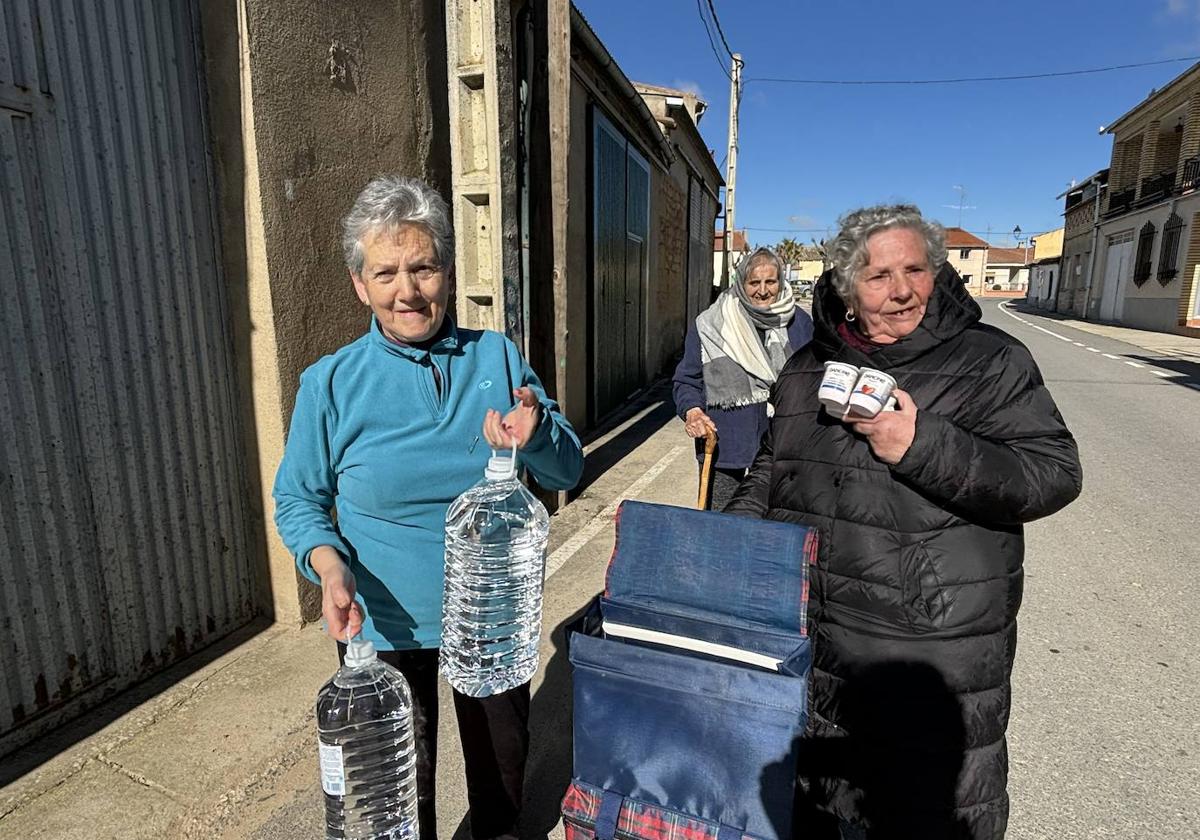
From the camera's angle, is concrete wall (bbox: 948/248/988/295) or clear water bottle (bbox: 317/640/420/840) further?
concrete wall (bbox: 948/248/988/295)

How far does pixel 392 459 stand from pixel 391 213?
1.99ft

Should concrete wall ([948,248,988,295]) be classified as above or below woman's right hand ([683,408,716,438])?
above

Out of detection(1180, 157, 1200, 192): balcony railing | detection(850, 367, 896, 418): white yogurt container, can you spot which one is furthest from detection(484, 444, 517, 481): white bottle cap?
detection(1180, 157, 1200, 192): balcony railing

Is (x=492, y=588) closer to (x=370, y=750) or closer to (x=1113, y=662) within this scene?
(x=370, y=750)

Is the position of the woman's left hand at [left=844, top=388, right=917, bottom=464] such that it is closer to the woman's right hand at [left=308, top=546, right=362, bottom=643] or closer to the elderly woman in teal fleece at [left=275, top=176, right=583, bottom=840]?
the elderly woman in teal fleece at [left=275, top=176, right=583, bottom=840]

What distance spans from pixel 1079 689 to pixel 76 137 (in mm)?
4975

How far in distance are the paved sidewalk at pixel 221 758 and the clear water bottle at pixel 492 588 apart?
788 millimetres

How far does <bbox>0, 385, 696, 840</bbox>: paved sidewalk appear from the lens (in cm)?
241

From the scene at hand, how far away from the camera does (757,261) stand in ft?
13.2

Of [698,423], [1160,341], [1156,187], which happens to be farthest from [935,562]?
[1156,187]

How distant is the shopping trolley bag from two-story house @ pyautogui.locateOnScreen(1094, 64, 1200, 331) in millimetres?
30219

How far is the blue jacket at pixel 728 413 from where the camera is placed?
3889 millimetres

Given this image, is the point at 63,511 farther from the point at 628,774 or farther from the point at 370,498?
the point at 628,774

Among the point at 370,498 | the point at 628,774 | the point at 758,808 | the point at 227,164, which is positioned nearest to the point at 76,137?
the point at 227,164
